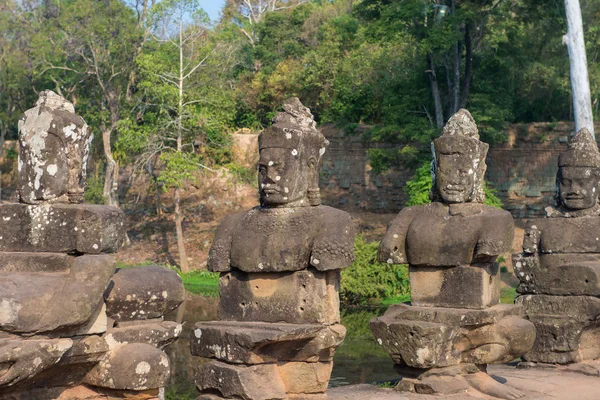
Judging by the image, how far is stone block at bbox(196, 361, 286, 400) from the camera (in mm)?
6457

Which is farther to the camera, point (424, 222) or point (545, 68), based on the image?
point (545, 68)

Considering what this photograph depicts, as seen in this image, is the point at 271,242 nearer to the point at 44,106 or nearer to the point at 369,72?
the point at 44,106

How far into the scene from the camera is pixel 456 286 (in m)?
7.96

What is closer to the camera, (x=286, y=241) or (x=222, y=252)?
(x=286, y=241)

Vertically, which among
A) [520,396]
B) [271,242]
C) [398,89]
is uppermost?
[398,89]

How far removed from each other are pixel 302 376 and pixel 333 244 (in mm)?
982

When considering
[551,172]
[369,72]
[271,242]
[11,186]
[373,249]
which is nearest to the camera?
[271,242]

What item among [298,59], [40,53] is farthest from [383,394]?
[298,59]

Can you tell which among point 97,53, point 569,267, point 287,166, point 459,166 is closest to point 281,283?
point 287,166

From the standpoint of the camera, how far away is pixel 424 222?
8.08m

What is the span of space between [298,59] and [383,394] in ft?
86.3

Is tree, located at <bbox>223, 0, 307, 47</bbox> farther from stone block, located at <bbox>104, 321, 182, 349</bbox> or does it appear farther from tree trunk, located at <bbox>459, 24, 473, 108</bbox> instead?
stone block, located at <bbox>104, 321, 182, 349</bbox>

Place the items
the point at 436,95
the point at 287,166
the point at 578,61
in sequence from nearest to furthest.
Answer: the point at 287,166 → the point at 578,61 → the point at 436,95

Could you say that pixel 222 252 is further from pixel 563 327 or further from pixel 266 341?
pixel 563 327
